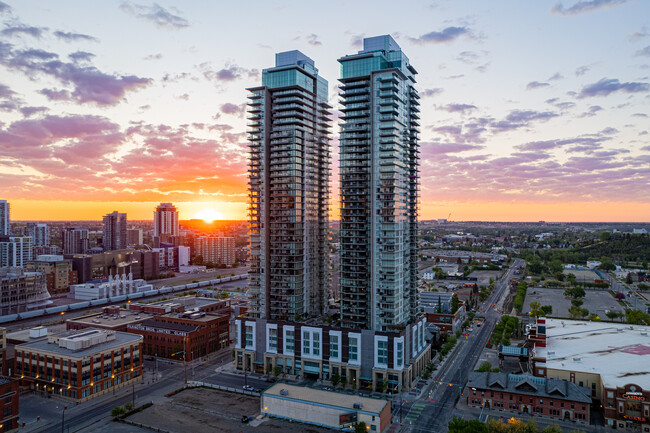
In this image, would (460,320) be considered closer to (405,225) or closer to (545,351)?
(545,351)

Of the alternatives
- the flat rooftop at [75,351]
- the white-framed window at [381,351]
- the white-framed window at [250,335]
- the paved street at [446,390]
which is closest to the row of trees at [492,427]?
the paved street at [446,390]

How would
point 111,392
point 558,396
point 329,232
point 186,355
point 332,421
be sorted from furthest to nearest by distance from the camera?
point 329,232
point 186,355
point 111,392
point 558,396
point 332,421

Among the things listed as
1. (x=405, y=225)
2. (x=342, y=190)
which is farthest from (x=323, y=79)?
(x=405, y=225)

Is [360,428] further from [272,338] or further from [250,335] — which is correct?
[250,335]

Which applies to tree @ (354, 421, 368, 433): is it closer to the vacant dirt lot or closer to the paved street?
the vacant dirt lot

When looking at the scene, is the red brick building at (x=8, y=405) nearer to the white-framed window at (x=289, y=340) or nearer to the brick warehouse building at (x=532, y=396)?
the white-framed window at (x=289, y=340)

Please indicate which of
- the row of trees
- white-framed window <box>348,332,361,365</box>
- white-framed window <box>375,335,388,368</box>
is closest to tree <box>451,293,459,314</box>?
white-framed window <box>375,335,388,368</box>
